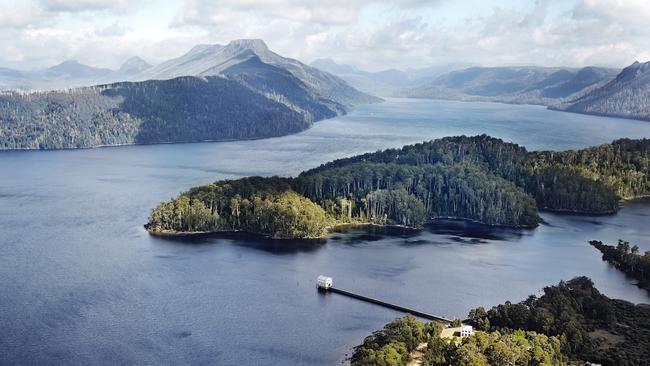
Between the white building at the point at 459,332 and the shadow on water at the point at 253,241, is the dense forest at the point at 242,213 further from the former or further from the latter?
the white building at the point at 459,332

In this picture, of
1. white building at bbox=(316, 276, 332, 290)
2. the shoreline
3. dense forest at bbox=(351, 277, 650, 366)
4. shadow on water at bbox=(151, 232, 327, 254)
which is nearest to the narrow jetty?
white building at bbox=(316, 276, 332, 290)

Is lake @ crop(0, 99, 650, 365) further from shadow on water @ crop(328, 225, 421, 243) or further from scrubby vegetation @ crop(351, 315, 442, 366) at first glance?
scrubby vegetation @ crop(351, 315, 442, 366)

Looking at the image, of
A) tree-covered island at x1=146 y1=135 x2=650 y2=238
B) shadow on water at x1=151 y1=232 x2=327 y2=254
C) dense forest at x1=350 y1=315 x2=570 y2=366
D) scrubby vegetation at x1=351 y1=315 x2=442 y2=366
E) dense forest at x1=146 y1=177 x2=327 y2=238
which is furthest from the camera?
tree-covered island at x1=146 y1=135 x2=650 y2=238

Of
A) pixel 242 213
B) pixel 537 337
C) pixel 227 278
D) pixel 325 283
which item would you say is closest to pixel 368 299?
pixel 325 283

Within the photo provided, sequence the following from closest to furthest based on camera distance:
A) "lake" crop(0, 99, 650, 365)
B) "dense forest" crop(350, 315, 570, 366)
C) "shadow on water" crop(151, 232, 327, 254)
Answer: "dense forest" crop(350, 315, 570, 366) < "lake" crop(0, 99, 650, 365) < "shadow on water" crop(151, 232, 327, 254)

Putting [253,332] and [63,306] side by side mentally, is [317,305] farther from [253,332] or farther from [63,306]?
[63,306]
